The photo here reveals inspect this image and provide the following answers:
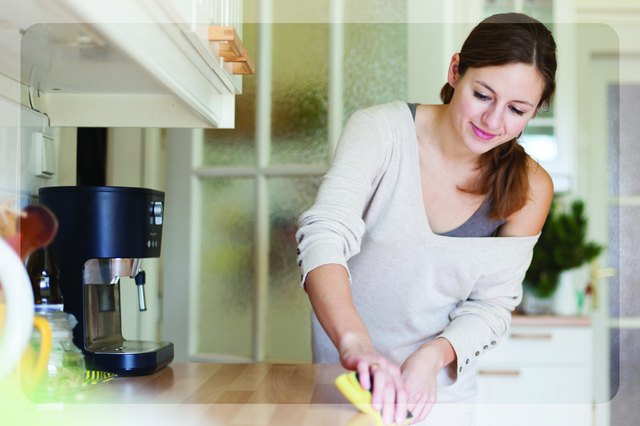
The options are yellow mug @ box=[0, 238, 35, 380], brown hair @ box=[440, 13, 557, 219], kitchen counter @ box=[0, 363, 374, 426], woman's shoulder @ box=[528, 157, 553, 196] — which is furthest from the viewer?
woman's shoulder @ box=[528, 157, 553, 196]

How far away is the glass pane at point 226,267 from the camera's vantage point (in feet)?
7.09

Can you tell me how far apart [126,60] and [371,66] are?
1.17 meters

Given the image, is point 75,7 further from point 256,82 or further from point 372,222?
point 256,82

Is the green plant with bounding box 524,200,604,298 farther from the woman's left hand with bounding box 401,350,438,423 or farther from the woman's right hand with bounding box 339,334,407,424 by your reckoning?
the woman's right hand with bounding box 339,334,407,424

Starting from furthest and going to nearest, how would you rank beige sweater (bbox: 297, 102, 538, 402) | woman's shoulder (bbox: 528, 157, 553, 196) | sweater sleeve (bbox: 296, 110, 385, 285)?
1. woman's shoulder (bbox: 528, 157, 553, 196)
2. beige sweater (bbox: 297, 102, 538, 402)
3. sweater sleeve (bbox: 296, 110, 385, 285)

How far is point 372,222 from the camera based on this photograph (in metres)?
1.27

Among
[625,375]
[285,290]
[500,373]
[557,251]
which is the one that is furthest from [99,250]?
[625,375]

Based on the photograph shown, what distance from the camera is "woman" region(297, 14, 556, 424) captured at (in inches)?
43.2

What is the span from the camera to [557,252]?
2539 millimetres

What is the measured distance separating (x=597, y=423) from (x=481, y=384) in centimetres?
75

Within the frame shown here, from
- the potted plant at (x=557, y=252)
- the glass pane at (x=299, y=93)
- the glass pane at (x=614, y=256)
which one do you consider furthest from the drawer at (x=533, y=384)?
the glass pane at (x=299, y=93)

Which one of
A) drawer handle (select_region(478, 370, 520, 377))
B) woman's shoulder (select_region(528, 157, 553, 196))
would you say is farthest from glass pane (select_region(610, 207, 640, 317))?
woman's shoulder (select_region(528, 157, 553, 196))

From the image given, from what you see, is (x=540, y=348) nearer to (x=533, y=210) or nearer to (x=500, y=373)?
(x=500, y=373)

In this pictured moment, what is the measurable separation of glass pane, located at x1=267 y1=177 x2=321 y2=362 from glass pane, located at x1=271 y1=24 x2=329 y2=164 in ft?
0.30
